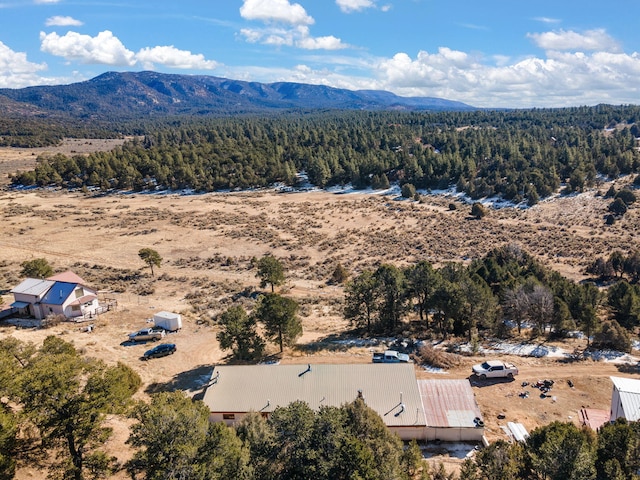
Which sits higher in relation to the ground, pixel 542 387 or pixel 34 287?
pixel 34 287

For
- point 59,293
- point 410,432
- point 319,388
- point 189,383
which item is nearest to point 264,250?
point 59,293

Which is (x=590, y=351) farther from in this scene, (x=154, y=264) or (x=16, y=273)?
(x=16, y=273)

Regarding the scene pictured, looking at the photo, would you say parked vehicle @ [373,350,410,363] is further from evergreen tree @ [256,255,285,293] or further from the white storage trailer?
evergreen tree @ [256,255,285,293]

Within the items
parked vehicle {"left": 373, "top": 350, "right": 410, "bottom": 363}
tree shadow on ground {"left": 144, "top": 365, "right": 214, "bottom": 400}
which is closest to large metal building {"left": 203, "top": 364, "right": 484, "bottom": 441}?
tree shadow on ground {"left": 144, "top": 365, "right": 214, "bottom": 400}

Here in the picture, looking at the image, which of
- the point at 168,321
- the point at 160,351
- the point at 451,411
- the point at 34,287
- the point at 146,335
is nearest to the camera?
the point at 451,411

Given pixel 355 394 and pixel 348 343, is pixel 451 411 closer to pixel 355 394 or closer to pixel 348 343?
pixel 355 394

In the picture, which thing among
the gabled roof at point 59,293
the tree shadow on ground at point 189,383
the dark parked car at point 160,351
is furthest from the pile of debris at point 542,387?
the gabled roof at point 59,293
